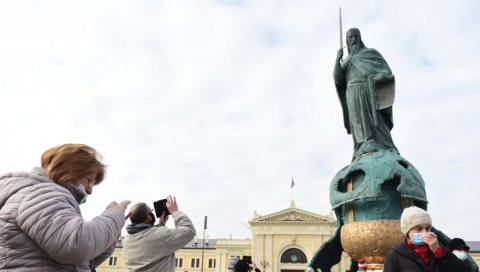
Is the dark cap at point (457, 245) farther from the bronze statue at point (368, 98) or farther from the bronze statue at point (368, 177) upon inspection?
the bronze statue at point (368, 98)

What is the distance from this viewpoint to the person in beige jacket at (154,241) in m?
3.32

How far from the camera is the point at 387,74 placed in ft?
24.9

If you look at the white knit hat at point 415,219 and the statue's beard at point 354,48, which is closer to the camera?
the white knit hat at point 415,219

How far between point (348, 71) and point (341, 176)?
2344mm

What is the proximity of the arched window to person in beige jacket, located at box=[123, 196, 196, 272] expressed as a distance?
44.1 metres

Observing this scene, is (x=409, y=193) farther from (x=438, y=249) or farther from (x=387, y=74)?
(x=438, y=249)

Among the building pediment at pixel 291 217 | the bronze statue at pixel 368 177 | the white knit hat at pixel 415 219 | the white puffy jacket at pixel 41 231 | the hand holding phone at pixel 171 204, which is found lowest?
the white puffy jacket at pixel 41 231

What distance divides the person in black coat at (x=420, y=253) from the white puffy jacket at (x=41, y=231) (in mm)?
2078

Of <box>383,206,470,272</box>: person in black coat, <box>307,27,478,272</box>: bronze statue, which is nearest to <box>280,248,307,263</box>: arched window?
<box>307,27,478,272</box>: bronze statue

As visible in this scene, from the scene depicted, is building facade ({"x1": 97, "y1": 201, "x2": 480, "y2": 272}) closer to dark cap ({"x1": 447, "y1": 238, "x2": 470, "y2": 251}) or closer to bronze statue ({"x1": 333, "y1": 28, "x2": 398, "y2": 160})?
bronze statue ({"x1": 333, "y1": 28, "x2": 398, "y2": 160})

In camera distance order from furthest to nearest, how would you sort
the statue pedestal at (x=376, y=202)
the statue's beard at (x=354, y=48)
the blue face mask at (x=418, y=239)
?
the statue's beard at (x=354, y=48)
the statue pedestal at (x=376, y=202)
the blue face mask at (x=418, y=239)

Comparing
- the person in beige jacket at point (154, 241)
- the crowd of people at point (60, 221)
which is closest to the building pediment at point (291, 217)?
the person in beige jacket at point (154, 241)

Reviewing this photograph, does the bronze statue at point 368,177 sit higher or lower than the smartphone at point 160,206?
higher

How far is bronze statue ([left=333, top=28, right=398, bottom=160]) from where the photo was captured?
24.9 feet
